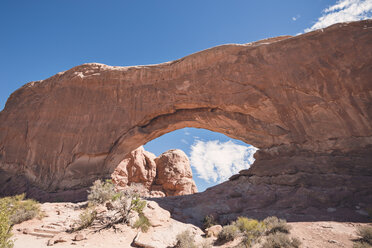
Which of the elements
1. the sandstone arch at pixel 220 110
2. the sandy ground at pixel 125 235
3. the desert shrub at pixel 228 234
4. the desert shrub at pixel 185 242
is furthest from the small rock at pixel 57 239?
the sandstone arch at pixel 220 110

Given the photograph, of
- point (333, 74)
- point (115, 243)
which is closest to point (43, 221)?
point (115, 243)

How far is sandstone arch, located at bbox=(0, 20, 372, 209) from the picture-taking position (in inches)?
423

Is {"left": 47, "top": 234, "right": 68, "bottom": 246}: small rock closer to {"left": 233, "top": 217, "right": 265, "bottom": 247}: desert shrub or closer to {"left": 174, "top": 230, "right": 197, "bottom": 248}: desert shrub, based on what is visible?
{"left": 174, "top": 230, "right": 197, "bottom": 248}: desert shrub

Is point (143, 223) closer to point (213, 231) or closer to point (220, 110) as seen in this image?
point (213, 231)

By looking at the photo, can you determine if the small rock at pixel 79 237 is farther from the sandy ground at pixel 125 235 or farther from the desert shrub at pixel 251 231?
the desert shrub at pixel 251 231

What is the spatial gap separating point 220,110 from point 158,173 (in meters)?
13.8

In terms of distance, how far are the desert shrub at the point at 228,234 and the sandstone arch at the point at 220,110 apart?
17.4 ft

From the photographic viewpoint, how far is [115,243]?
20.8 feet

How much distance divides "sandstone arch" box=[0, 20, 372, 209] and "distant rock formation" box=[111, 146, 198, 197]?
22.6 feet

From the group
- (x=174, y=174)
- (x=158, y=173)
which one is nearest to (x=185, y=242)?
(x=174, y=174)

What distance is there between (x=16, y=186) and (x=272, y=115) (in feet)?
61.0

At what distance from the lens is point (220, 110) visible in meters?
14.6

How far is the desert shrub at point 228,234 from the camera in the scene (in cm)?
655

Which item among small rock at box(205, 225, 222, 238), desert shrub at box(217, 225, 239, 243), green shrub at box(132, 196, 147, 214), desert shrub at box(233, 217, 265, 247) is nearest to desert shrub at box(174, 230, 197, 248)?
desert shrub at box(217, 225, 239, 243)
